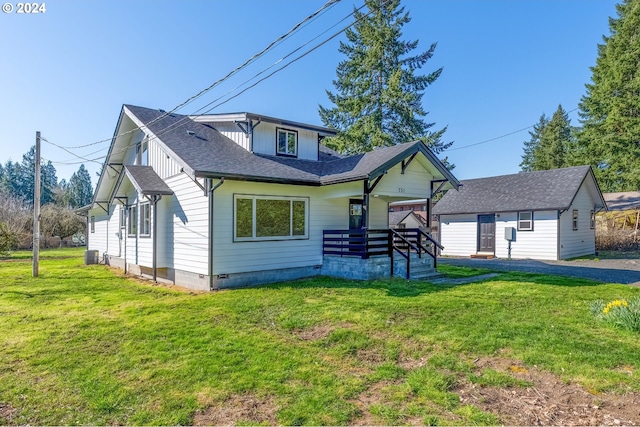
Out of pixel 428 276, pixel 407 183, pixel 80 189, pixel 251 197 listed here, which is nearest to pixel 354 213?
pixel 407 183

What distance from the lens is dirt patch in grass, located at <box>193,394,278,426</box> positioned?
337 cm

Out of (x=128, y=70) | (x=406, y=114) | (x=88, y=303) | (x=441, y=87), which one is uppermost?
(x=441, y=87)

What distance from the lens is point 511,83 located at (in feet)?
71.9

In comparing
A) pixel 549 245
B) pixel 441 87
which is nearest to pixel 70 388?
pixel 549 245

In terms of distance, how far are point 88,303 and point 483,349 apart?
345 inches

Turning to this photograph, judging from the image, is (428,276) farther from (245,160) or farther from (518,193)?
(518,193)

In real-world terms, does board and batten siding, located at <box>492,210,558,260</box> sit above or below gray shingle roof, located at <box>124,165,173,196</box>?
below

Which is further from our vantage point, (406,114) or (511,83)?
(406,114)

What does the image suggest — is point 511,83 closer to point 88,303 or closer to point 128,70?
point 128,70

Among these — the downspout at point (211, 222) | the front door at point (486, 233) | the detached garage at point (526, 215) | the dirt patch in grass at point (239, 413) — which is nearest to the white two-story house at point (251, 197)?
the downspout at point (211, 222)

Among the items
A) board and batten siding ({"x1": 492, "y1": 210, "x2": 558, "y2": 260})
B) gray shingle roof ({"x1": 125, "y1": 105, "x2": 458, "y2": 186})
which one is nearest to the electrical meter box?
board and batten siding ({"x1": 492, "y1": 210, "x2": 558, "y2": 260})

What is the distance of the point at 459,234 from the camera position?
69.2 feet

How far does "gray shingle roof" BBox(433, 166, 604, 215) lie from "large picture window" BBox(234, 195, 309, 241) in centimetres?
1256

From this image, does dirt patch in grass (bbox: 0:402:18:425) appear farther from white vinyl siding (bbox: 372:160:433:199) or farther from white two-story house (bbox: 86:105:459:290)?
white vinyl siding (bbox: 372:160:433:199)
